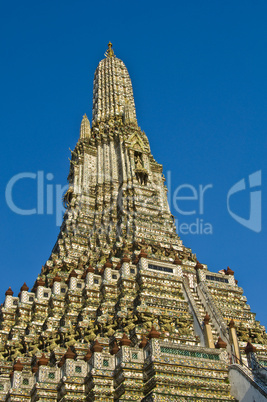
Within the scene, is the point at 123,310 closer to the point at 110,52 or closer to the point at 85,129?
the point at 85,129

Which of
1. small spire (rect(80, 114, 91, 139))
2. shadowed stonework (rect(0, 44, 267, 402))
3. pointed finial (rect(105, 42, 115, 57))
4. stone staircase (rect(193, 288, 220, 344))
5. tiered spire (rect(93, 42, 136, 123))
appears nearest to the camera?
shadowed stonework (rect(0, 44, 267, 402))

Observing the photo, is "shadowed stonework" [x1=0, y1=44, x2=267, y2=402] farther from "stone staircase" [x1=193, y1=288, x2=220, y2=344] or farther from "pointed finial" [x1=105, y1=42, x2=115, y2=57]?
"pointed finial" [x1=105, y1=42, x2=115, y2=57]

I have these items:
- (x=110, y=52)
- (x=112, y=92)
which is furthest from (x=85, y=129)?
(x=110, y=52)

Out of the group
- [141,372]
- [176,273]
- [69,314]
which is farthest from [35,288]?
[141,372]

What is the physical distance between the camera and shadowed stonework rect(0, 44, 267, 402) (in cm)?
2098

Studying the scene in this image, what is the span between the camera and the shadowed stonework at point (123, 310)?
826 inches

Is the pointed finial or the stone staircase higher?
the pointed finial

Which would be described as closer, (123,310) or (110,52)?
(123,310)

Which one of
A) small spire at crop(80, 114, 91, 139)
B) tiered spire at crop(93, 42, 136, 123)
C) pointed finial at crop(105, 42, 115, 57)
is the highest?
pointed finial at crop(105, 42, 115, 57)

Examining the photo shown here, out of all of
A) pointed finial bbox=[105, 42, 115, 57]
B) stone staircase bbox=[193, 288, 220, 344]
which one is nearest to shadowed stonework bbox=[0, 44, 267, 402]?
stone staircase bbox=[193, 288, 220, 344]

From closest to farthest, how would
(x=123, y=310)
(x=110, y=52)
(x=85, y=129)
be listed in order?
(x=123, y=310), (x=85, y=129), (x=110, y=52)

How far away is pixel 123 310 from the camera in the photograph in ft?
89.1

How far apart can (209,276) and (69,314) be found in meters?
9.25

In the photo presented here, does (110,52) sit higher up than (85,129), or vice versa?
(110,52)
